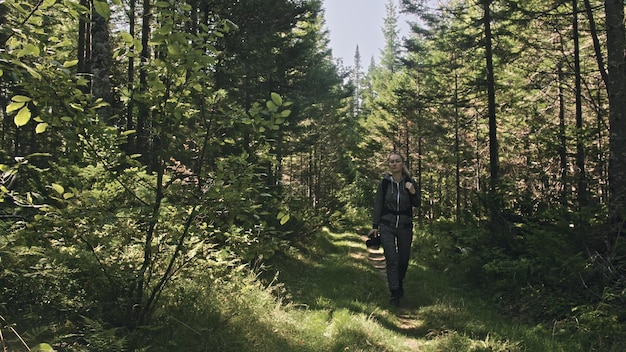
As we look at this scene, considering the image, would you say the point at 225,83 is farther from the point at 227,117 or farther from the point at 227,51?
the point at 227,117

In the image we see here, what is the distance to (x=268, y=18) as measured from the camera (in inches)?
419

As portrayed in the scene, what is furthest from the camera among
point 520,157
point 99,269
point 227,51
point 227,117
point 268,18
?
point 520,157

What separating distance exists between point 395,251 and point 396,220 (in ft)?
1.63

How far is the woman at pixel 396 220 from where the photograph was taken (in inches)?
251

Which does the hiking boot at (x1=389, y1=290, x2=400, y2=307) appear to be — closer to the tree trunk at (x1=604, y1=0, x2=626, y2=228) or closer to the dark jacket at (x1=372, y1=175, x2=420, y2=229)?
the dark jacket at (x1=372, y1=175, x2=420, y2=229)

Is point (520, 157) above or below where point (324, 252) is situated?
above

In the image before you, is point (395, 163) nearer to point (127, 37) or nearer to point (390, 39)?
point (127, 37)

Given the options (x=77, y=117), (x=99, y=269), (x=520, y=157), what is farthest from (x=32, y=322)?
(x=520, y=157)

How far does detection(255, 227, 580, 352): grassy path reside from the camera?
444 cm

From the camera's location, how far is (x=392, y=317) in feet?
18.8

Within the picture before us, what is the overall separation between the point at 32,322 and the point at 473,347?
4303 mm

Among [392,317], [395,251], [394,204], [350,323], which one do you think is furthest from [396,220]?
[350,323]

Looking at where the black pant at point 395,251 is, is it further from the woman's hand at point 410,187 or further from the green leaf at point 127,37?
the green leaf at point 127,37

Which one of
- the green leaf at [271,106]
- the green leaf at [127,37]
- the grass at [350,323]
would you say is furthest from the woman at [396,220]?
the green leaf at [127,37]
